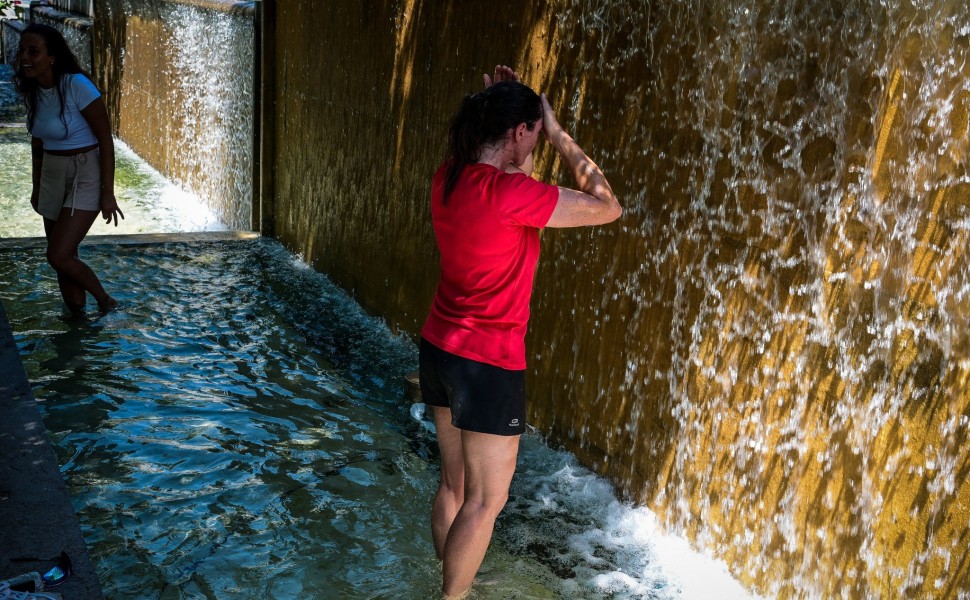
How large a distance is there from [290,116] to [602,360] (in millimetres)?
5427

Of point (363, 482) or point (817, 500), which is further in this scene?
point (363, 482)

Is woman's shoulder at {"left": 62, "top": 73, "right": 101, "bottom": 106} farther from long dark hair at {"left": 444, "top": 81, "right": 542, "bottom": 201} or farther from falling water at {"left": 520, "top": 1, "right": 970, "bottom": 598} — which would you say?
long dark hair at {"left": 444, "top": 81, "right": 542, "bottom": 201}

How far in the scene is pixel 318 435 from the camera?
5.29m

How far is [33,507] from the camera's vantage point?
13.1 feet

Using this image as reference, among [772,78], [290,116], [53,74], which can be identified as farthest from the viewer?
[290,116]

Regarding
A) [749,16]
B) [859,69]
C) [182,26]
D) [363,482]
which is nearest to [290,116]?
[182,26]

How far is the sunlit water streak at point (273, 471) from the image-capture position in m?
3.94

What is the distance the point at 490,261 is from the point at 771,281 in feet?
3.93

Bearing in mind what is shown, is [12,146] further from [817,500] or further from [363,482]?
[817,500]

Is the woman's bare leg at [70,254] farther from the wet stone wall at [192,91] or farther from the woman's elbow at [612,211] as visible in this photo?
the woman's elbow at [612,211]

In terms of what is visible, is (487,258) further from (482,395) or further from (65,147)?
(65,147)

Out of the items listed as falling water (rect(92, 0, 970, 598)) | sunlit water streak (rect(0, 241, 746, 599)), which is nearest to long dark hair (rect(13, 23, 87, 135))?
sunlit water streak (rect(0, 241, 746, 599))

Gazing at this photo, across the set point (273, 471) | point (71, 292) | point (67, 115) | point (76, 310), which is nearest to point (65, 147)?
point (67, 115)

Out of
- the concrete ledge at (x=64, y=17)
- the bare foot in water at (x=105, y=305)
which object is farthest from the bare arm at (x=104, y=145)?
the concrete ledge at (x=64, y=17)
